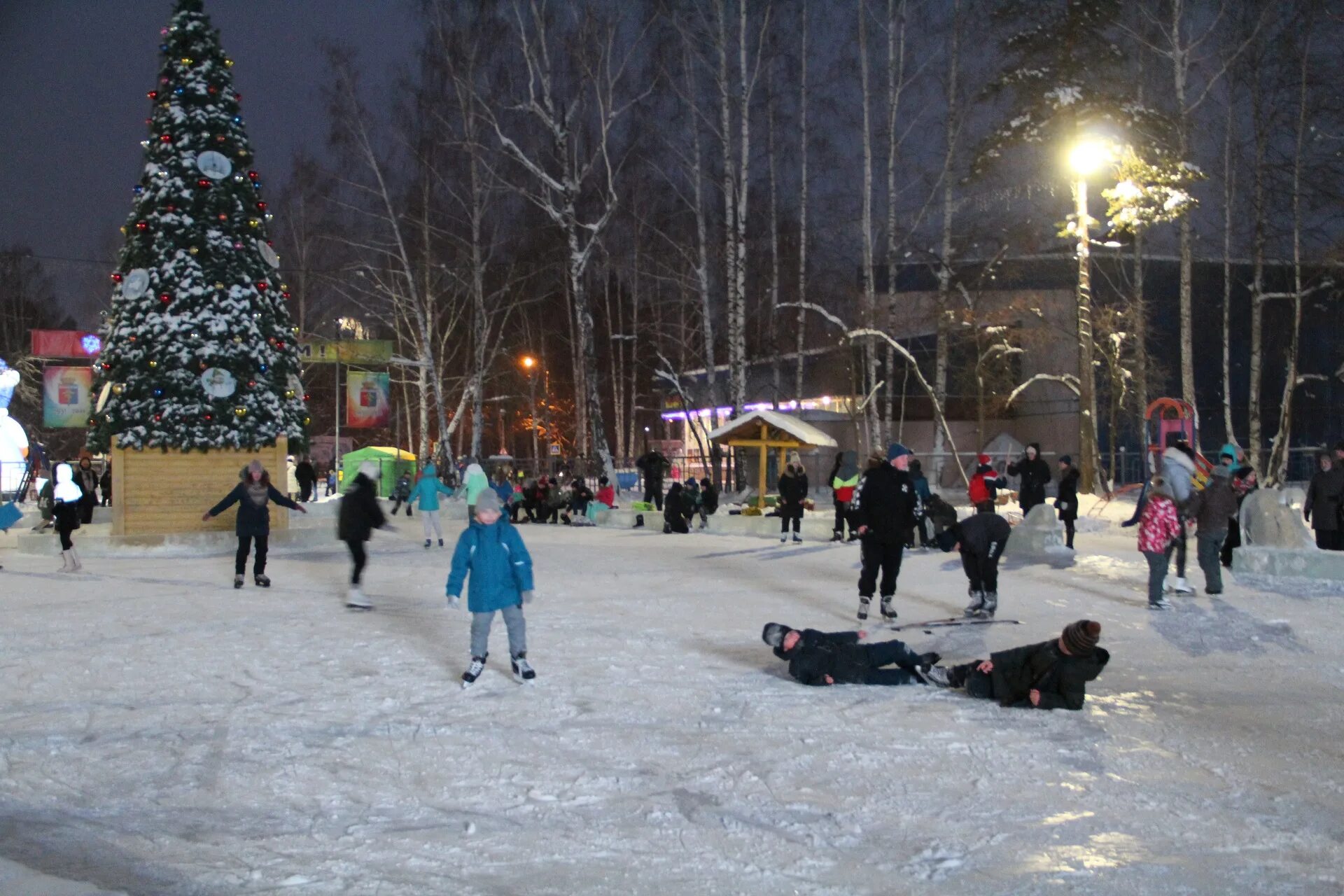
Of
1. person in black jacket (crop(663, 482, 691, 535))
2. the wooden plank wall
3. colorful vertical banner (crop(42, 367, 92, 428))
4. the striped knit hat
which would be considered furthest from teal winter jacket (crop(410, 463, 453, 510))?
colorful vertical banner (crop(42, 367, 92, 428))

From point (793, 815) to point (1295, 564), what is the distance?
36.6 feet

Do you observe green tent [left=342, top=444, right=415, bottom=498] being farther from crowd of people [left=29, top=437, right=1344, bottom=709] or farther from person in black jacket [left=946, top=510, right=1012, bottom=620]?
person in black jacket [left=946, top=510, right=1012, bottom=620]

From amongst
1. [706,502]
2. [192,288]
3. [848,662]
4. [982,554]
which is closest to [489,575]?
[848,662]

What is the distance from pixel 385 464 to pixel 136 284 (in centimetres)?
2119

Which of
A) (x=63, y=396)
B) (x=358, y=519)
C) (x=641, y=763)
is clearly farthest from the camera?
(x=63, y=396)

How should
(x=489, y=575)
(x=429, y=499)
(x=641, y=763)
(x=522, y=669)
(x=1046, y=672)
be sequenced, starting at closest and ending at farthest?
(x=641, y=763), (x=1046, y=672), (x=489, y=575), (x=522, y=669), (x=429, y=499)

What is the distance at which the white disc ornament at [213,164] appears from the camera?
66.0ft

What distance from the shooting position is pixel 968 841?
4914 mm

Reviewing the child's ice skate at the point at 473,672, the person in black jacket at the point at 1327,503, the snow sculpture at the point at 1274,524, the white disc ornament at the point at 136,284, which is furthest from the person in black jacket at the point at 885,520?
the white disc ornament at the point at 136,284

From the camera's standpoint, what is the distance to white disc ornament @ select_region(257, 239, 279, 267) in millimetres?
20656

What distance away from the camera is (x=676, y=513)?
23297mm

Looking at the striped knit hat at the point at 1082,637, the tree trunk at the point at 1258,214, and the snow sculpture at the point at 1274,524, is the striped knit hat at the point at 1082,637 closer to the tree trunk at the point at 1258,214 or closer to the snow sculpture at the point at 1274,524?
the snow sculpture at the point at 1274,524

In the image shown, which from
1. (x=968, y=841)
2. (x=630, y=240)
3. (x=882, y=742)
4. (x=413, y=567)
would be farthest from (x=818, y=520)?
(x=630, y=240)

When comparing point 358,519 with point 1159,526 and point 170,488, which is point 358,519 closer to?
point 1159,526
